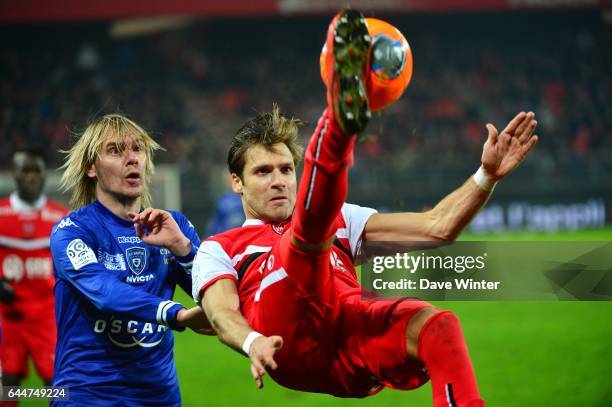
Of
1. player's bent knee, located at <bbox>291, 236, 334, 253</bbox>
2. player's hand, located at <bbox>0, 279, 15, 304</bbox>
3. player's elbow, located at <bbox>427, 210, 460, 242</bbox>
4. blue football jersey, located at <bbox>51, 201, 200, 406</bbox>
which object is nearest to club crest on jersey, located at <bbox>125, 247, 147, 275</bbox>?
blue football jersey, located at <bbox>51, 201, 200, 406</bbox>

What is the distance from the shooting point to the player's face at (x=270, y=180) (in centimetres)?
417

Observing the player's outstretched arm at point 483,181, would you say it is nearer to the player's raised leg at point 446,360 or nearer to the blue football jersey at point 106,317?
the player's raised leg at point 446,360

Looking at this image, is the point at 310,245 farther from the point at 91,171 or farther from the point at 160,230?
the point at 91,171

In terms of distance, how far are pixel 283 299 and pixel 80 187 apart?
1.61 meters

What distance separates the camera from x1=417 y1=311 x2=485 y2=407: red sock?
343cm

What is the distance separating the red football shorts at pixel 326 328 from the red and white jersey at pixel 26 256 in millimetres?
4011

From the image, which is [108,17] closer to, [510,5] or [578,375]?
[510,5]

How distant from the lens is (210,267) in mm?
3982

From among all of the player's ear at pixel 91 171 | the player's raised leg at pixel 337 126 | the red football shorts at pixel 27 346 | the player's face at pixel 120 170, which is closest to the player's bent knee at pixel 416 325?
the player's raised leg at pixel 337 126

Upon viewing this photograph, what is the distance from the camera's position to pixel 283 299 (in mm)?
3756

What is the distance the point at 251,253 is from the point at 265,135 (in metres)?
0.60

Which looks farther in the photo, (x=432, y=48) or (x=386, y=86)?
(x=432, y=48)

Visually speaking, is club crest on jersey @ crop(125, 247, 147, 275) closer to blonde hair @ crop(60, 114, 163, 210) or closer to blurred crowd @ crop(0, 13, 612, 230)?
blonde hair @ crop(60, 114, 163, 210)

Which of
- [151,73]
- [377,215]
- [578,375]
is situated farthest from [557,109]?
[377,215]
